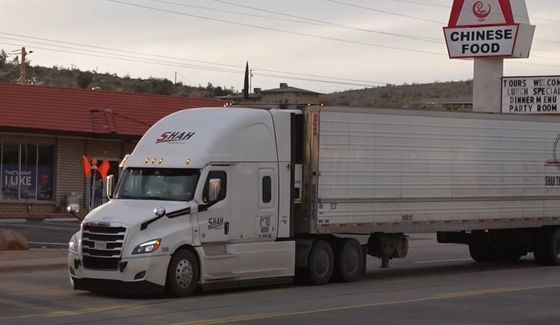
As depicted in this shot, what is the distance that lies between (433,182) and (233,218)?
17.1ft

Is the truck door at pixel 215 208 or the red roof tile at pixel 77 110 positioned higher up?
the red roof tile at pixel 77 110

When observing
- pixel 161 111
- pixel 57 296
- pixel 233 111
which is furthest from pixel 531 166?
pixel 161 111

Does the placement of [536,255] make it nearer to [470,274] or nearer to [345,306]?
[470,274]

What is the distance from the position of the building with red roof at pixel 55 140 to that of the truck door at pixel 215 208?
22.5 meters

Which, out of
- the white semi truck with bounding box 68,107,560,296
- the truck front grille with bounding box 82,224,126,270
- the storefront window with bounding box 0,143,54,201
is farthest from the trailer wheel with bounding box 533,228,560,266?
the storefront window with bounding box 0,143,54,201

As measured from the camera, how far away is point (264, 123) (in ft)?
Result: 61.1

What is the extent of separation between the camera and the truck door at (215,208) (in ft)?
57.0

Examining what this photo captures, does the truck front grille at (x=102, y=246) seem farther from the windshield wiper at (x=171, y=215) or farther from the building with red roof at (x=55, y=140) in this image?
the building with red roof at (x=55, y=140)

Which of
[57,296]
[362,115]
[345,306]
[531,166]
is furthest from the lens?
[531,166]

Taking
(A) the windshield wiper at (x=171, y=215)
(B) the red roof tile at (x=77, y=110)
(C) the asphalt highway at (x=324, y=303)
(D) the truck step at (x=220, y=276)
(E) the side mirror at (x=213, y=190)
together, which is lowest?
(C) the asphalt highway at (x=324, y=303)

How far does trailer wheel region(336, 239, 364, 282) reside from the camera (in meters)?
19.7

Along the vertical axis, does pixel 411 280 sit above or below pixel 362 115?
below

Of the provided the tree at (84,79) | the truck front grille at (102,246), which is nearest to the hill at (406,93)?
the tree at (84,79)

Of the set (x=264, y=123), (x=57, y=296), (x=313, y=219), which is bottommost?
(x=57, y=296)
